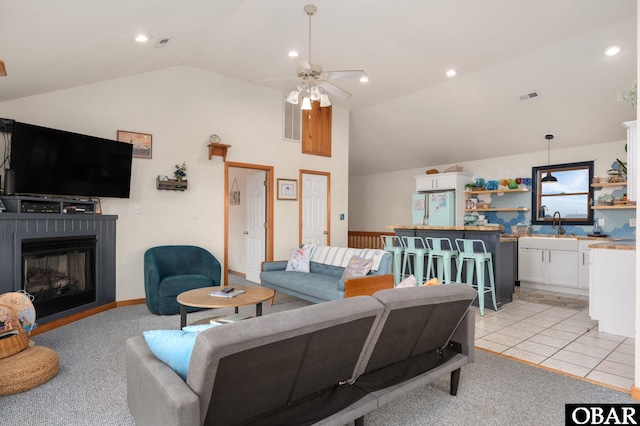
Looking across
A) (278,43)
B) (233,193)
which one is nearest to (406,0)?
(278,43)

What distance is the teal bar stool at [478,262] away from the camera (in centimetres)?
434

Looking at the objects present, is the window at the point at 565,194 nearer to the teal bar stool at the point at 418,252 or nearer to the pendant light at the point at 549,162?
the pendant light at the point at 549,162

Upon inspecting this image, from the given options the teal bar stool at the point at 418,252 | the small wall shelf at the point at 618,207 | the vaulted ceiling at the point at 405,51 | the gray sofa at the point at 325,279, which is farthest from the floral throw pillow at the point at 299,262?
the small wall shelf at the point at 618,207

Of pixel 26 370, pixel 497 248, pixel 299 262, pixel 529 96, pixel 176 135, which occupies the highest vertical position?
pixel 529 96

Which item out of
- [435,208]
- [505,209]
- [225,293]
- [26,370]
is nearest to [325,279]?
[225,293]

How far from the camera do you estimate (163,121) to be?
4.96 m

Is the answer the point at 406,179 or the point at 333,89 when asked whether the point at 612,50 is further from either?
the point at 406,179

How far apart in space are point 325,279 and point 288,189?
221cm

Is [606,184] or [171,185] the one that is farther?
[606,184]

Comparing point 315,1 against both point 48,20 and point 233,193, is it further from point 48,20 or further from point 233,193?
point 233,193

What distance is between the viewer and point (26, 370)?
95.3 inches

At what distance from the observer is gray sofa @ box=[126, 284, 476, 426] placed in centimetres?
127

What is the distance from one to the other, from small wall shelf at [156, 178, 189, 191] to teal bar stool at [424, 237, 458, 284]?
139 inches

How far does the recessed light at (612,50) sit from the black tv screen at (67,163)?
595 centimetres
